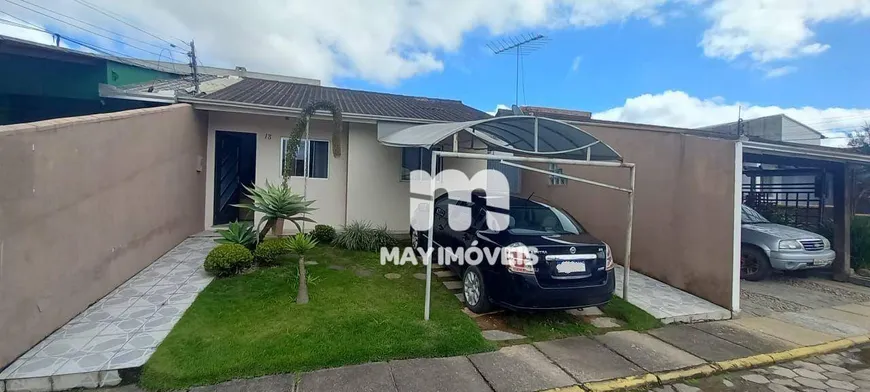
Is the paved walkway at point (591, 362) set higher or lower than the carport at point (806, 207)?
lower

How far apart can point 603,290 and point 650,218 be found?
299 centimetres

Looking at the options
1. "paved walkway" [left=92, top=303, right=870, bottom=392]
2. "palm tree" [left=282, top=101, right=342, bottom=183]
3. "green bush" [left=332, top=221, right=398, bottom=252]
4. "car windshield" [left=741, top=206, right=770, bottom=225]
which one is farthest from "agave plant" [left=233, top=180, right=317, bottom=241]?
"car windshield" [left=741, top=206, right=770, bottom=225]

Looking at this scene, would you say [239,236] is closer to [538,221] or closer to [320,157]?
[320,157]

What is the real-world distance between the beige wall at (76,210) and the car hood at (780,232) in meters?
10.9

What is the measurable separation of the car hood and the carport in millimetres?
955

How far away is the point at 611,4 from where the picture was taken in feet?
26.6

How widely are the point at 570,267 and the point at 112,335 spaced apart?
4.96 metres

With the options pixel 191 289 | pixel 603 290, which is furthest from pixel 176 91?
pixel 603 290

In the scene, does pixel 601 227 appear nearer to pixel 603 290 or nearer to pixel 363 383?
pixel 603 290

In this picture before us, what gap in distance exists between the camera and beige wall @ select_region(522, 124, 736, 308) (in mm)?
5621

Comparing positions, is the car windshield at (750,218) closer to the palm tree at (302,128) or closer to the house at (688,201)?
the house at (688,201)

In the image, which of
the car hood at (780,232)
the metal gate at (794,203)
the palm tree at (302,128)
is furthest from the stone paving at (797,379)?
A: the metal gate at (794,203)

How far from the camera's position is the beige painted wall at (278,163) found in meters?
8.43

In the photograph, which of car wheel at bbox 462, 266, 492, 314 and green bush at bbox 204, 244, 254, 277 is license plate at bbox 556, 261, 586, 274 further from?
green bush at bbox 204, 244, 254, 277
